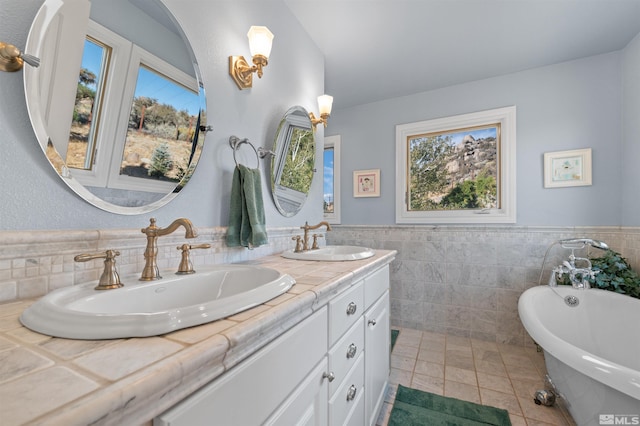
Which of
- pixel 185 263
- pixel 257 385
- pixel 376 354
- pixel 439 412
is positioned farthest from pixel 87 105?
pixel 439 412

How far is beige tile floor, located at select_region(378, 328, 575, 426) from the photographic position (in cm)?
163

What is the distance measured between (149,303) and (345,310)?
2.09 ft

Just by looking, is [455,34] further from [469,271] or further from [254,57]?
[469,271]

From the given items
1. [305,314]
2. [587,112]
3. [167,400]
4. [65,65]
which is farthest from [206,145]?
[587,112]

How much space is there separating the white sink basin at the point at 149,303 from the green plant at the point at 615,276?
2334 millimetres

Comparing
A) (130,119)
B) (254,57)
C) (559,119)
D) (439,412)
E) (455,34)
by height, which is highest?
(455,34)

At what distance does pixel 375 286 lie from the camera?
1439 millimetres

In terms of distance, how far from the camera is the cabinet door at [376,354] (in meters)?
1.30

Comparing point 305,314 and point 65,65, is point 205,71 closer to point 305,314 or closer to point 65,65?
point 65,65

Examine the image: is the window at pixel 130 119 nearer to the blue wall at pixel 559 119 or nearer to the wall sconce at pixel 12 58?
the wall sconce at pixel 12 58

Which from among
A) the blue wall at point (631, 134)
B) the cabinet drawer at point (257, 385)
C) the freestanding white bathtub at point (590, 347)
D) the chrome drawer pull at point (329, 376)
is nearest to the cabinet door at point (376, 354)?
the chrome drawer pull at point (329, 376)

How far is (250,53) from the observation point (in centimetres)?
143

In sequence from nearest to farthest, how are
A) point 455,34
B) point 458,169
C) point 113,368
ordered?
1. point 113,368
2. point 455,34
3. point 458,169

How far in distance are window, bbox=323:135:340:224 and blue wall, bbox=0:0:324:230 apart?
111 centimetres
